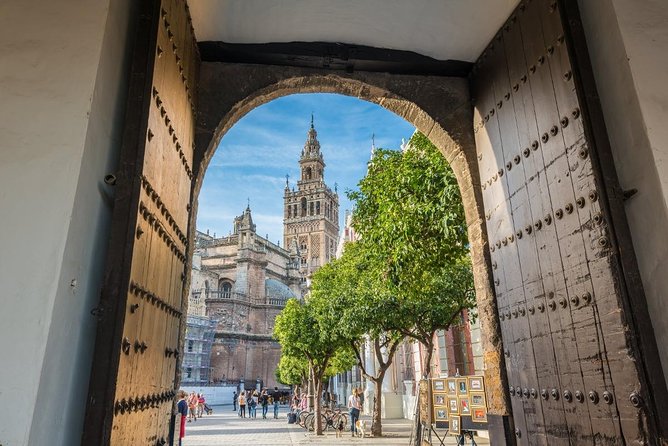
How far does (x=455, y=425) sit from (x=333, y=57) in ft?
21.6

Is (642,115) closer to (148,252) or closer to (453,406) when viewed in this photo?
(148,252)

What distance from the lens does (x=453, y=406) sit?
814 cm

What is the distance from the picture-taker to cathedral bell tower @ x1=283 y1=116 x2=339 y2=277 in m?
64.5

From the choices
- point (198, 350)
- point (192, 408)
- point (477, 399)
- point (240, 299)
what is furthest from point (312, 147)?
point (477, 399)

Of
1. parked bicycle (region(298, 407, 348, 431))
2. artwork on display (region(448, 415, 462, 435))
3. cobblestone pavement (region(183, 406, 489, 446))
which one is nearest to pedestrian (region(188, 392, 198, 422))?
cobblestone pavement (region(183, 406, 489, 446))

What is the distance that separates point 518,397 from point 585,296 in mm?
989

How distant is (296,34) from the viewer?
394 cm

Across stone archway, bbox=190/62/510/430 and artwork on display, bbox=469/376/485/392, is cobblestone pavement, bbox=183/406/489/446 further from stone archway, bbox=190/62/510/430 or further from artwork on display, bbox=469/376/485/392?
stone archway, bbox=190/62/510/430

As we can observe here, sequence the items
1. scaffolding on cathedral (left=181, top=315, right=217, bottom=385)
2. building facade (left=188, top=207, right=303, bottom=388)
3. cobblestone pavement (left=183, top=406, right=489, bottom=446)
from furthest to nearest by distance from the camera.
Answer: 1. building facade (left=188, top=207, right=303, bottom=388)
2. scaffolding on cathedral (left=181, top=315, right=217, bottom=385)
3. cobblestone pavement (left=183, top=406, right=489, bottom=446)

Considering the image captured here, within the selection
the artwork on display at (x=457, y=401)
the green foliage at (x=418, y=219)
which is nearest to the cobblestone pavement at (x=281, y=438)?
the artwork on display at (x=457, y=401)

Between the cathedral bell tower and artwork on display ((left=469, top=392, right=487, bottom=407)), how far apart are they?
5492 cm

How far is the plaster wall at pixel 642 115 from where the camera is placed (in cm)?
216

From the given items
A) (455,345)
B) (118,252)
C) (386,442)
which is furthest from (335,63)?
(455,345)

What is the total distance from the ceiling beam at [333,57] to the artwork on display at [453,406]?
5.84 meters
